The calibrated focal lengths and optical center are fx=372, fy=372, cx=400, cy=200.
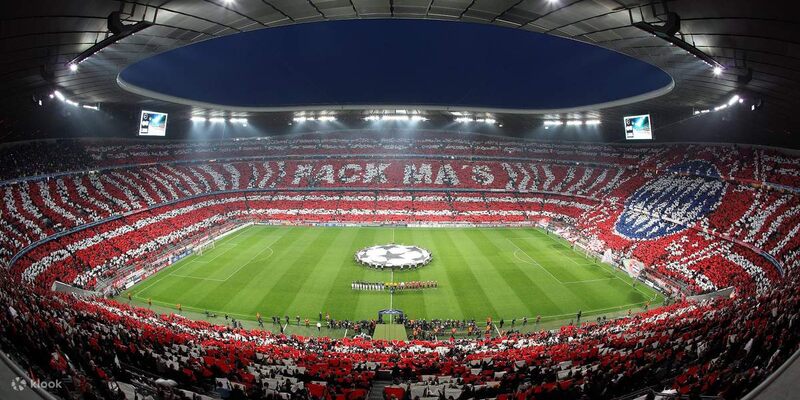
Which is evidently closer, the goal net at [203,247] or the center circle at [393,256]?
the center circle at [393,256]

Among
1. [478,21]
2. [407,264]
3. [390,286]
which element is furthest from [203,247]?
[478,21]

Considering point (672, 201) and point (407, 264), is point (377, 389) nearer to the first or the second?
point (407, 264)

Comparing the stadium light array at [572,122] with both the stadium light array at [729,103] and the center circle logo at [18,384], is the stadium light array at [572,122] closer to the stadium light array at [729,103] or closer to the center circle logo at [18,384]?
the stadium light array at [729,103]

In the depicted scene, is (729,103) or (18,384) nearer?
(18,384)

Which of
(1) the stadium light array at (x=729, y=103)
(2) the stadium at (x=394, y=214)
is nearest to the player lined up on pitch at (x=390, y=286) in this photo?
(2) the stadium at (x=394, y=214)

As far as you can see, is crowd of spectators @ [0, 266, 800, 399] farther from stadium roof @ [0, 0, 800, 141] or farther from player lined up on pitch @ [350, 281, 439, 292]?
player lined up on pitch @ [350, 281, 439, 292]

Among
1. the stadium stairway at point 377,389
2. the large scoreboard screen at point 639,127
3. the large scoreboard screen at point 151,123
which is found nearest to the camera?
the stadium stairway at point 377,389
